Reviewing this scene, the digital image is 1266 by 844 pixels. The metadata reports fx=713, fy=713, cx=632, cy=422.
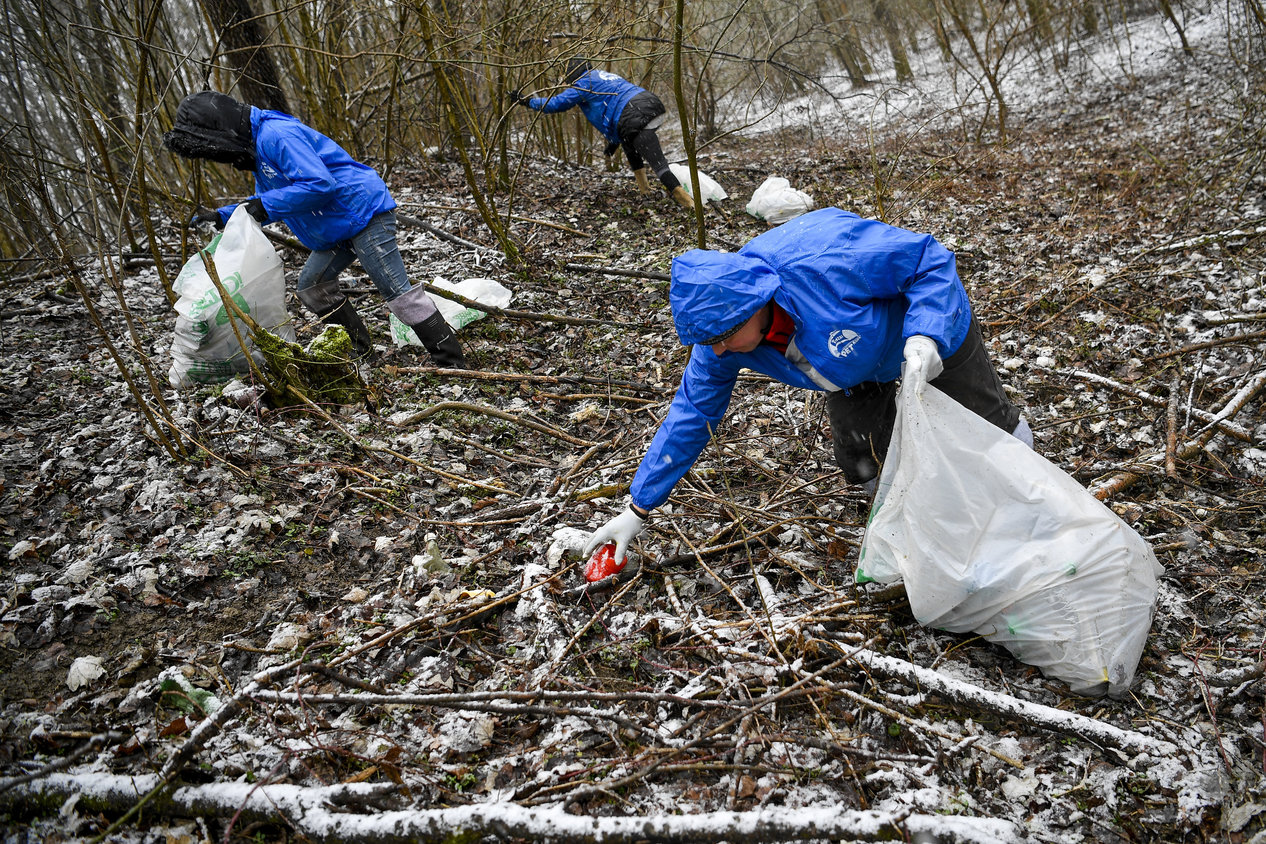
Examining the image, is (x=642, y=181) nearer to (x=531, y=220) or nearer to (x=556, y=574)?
(x=531, y=220)

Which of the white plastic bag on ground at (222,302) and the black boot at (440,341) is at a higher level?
the white plastic bag on ground at (222,302)

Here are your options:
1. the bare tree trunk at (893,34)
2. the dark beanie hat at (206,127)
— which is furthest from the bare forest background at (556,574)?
the bare tree trunk at (893,34)

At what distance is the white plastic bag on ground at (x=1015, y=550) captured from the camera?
1953mm

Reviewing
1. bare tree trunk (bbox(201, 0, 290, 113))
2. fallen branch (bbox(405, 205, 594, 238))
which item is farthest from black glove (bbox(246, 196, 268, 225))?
fallen branch (bbox(405, 205, 594, 238))

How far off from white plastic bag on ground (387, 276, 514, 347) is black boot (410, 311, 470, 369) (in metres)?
0.21

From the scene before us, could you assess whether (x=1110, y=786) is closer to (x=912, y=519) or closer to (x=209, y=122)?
(x=912, y=519)

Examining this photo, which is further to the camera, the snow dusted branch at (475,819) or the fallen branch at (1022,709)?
the fallen branch at (1022,709)

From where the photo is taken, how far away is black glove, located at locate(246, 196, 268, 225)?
3.89 metres

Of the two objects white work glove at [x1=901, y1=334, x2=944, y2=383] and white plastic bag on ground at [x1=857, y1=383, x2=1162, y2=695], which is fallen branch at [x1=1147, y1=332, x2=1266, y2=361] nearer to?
white plastic bag on ground at [x1=857, y1=383, x2=1162, y2=695]

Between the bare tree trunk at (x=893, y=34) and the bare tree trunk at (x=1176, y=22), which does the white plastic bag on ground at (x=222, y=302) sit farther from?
the bare tree trunk at (x=893, y=34)

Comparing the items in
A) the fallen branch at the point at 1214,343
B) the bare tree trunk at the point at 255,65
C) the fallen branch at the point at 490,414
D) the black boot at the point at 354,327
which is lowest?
the fallen branch at the point at 1214,343

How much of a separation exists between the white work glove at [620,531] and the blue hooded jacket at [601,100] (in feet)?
14.3

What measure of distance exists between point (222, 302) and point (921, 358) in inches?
135

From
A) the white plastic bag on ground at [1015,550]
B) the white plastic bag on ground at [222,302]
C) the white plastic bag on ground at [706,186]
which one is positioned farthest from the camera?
the white plastic bag on ground at [706,186]
